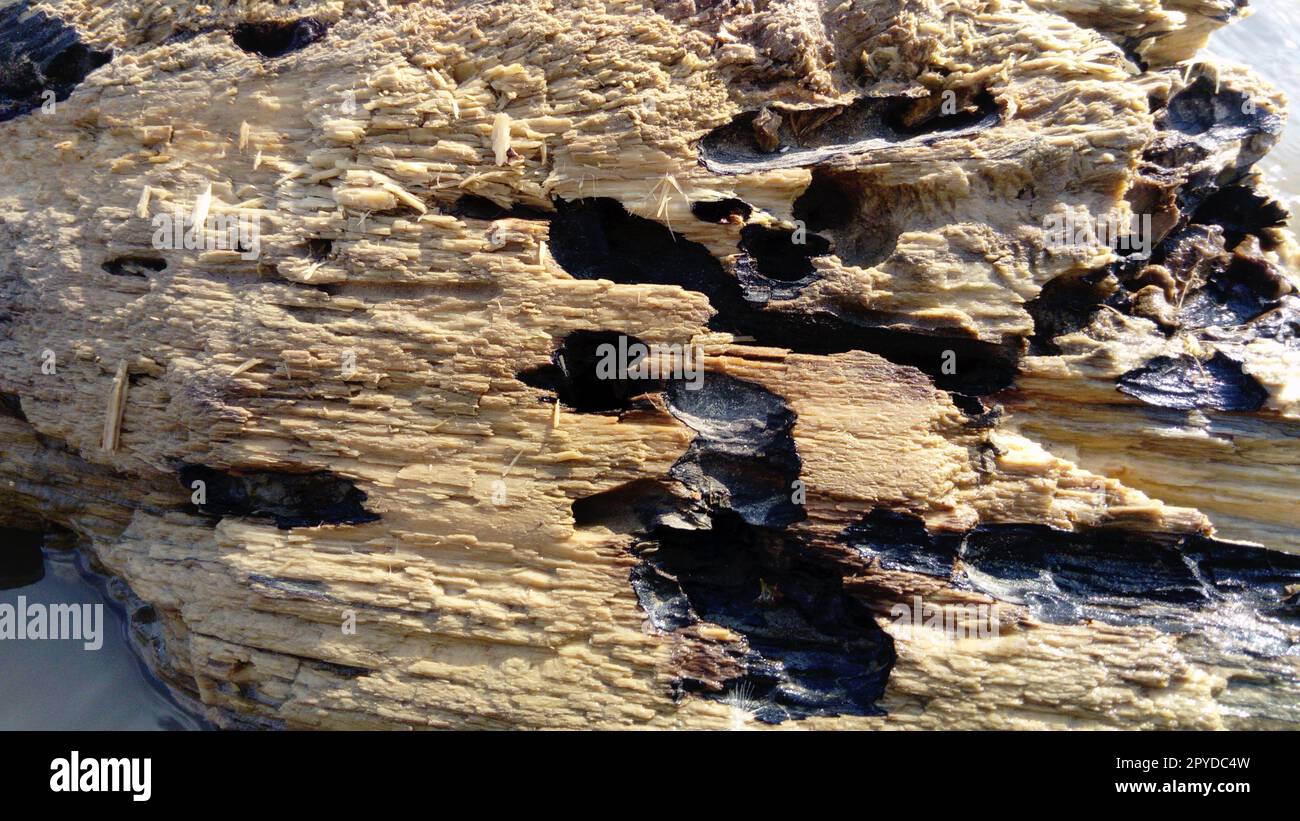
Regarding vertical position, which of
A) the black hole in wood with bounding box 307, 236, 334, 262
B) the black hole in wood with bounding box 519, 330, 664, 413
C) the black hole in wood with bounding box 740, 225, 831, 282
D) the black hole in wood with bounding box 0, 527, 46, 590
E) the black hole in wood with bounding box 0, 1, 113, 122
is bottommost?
the black hole in wood with bounding box 0, 527, 46, 590

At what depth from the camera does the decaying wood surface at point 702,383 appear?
452 cm

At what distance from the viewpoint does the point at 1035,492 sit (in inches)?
180

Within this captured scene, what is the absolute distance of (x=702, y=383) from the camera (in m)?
4.75

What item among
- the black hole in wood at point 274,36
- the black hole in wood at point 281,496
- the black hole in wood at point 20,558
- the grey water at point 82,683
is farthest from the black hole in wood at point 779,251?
the black hole in wood at point 20,558

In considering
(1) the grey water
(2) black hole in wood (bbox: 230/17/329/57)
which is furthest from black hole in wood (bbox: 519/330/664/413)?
(1) the grey water

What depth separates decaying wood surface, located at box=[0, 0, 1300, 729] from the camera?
178 inches

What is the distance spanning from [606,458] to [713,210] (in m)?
1.60

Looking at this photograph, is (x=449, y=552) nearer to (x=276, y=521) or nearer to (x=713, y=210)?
(x=276, y=521)

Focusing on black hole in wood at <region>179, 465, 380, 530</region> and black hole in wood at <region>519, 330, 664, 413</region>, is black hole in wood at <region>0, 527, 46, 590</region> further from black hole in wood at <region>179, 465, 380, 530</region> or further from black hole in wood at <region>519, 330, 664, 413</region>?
black hole in wood at <region>519, 330, 664, 413</region>

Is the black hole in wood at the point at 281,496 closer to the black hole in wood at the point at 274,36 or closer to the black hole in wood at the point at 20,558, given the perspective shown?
the black hole in wood at the point at 20,558

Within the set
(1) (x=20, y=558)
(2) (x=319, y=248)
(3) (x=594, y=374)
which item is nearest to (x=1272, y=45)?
(3) (x=594, y=374)

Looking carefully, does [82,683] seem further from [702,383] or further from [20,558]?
[702,383]

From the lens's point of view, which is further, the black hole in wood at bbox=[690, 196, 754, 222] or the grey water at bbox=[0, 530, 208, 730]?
the grey water at bbox=[0, 530, 208, 730]

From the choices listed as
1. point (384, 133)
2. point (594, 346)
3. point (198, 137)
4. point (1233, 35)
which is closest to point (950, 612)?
point (594, 346)
